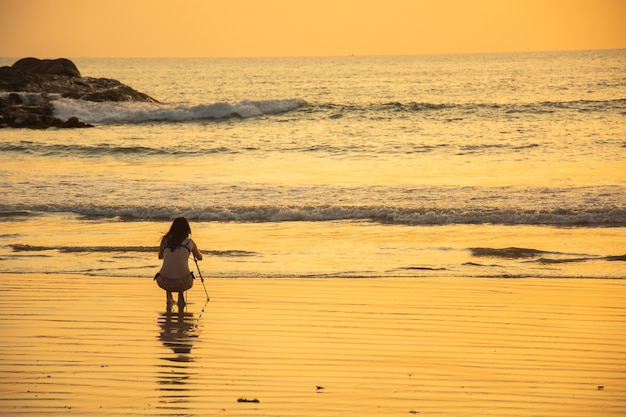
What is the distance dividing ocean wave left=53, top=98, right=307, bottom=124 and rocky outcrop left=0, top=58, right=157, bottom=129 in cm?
100

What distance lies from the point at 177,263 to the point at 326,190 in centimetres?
1013

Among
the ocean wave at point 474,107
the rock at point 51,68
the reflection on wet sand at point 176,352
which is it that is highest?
the rock at point 51,68

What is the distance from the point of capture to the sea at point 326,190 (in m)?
12.6

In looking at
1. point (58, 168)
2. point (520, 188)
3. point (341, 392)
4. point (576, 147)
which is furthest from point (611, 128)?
point (341, 392)

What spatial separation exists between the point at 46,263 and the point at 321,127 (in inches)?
1040

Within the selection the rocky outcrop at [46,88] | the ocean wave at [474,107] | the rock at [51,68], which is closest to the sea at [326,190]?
the ocean wave at [474,107]

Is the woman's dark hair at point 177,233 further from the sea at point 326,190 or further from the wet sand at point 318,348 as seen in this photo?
the sea at point 326,190

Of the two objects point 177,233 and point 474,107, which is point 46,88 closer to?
point 474,107

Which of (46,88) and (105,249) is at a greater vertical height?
(46,88)

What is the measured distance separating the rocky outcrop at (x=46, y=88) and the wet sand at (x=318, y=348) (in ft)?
101

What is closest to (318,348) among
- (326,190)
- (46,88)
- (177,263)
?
(177,263)

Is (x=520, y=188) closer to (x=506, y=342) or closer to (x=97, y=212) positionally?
(x=97, y=212)

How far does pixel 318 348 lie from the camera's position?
7816mm

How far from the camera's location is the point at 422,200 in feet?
59.4
